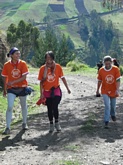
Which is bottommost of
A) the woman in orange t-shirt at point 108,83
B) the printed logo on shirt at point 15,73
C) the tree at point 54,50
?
the tree at point 54,50

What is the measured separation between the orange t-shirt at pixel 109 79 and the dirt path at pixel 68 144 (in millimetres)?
986

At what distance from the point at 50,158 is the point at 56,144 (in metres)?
1.14

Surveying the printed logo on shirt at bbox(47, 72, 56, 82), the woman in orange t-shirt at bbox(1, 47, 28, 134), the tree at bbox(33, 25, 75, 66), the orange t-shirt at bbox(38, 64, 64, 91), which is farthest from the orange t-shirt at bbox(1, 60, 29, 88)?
the tree at bbox(33, 25, 75, 66)

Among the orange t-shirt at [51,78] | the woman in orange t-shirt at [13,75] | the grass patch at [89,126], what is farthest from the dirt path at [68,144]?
the orange t-shirt at [51,78]

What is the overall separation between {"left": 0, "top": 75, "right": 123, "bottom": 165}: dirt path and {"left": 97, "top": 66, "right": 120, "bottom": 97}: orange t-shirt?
986 mm

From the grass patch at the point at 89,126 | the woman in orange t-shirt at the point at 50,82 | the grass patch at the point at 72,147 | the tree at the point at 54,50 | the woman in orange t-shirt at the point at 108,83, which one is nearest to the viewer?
the grass patch at the point at 72,147

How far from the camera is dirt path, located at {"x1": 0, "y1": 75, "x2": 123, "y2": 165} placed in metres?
6.70

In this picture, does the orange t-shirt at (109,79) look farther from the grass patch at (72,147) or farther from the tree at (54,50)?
the tree at (54,50)

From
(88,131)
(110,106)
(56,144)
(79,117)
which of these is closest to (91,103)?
(79,117)

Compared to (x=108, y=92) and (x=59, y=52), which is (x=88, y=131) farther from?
(x=59, y=52)

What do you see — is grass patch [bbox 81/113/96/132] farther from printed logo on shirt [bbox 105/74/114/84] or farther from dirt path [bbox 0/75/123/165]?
printed logo on shirt [bbox 105/74/114/84]

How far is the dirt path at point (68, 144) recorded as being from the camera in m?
6.70

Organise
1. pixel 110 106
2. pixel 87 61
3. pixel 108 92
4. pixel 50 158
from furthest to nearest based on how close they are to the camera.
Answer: pixel 87 61
pixel 110 106
pixel 108 92
pixel 50 158

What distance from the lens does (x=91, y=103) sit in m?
15.0
